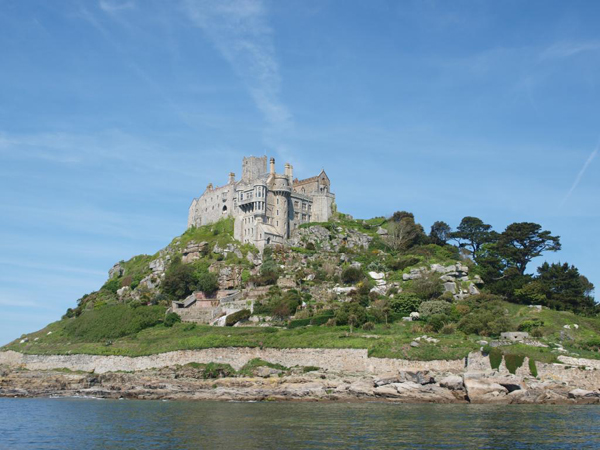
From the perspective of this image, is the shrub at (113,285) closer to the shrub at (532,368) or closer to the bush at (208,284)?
the bush at (208,284)

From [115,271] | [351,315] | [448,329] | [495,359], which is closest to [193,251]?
[115,271]

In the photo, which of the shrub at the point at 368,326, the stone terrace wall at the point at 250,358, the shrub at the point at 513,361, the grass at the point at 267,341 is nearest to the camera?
the shrub at the point at 513,361

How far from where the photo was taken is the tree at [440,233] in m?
88.4

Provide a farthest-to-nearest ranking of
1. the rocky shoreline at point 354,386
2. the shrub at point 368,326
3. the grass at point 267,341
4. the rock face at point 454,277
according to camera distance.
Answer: the rock face at point 454,277
the shrub at point 368,326
the grass at point 267,341
the rocky shoreline at point 354,386

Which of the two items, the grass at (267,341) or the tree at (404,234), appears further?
the tree at (404,234)

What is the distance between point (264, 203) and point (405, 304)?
3040 centimetres

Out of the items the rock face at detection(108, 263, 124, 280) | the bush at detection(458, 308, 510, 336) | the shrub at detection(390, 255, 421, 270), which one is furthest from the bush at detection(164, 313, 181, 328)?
the bush at detection(458, 308, 510, 336)

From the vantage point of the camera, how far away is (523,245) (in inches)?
2899

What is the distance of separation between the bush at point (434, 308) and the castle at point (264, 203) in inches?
1126

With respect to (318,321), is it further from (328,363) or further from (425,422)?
(425,422)

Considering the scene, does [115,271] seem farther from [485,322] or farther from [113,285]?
[485,322]

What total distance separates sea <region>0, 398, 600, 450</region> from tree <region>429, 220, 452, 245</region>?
166 ft

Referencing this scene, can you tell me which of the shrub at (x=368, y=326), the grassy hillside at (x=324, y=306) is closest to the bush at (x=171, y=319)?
the grassy hillside at (x=324, y=306)

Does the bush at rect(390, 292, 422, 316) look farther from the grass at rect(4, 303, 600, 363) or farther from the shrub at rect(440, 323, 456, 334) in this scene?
the shrub at rect(440, 323, 456, 334)
